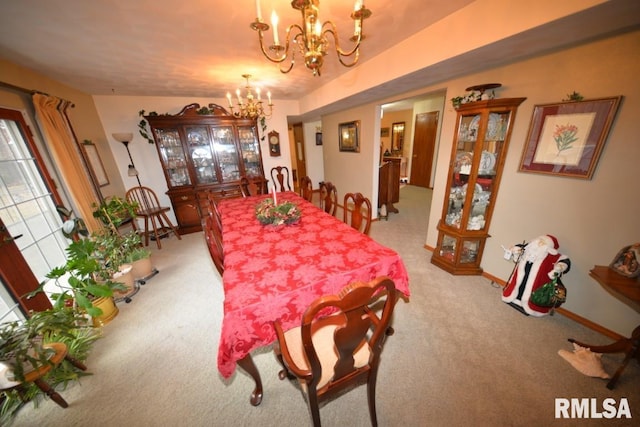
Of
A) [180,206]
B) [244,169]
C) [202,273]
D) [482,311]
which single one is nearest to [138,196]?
[180,206]

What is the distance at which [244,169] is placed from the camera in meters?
3.94

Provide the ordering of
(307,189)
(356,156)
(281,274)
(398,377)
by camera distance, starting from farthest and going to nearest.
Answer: (356,156)
(307,189)
(398,377)
(281,274)

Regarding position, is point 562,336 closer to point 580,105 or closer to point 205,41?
point 580,105

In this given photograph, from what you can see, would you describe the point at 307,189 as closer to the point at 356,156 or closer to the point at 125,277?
the point at 356,156

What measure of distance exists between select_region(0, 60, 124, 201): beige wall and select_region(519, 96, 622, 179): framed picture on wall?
452 centimetres

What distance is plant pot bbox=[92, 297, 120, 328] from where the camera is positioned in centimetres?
186

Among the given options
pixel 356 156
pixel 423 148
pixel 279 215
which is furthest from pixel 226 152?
pixel 423 148

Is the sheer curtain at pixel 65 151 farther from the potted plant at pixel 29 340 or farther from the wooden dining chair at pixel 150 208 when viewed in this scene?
the potted plant at pixel 29 340

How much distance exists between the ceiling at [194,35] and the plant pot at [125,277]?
2.02m

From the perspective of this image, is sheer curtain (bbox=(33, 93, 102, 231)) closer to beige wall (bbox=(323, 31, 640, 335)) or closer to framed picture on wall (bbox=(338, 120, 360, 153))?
framed picture on wall (bbox=(338, 120, 360, 153))

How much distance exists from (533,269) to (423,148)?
4.68 metres

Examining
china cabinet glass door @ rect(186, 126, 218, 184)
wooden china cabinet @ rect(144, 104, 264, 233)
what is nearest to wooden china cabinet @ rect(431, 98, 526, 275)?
wooden china cabinet @ rect(144, 104, 264, 233)

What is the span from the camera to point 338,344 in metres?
0.81

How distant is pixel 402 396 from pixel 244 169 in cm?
386
